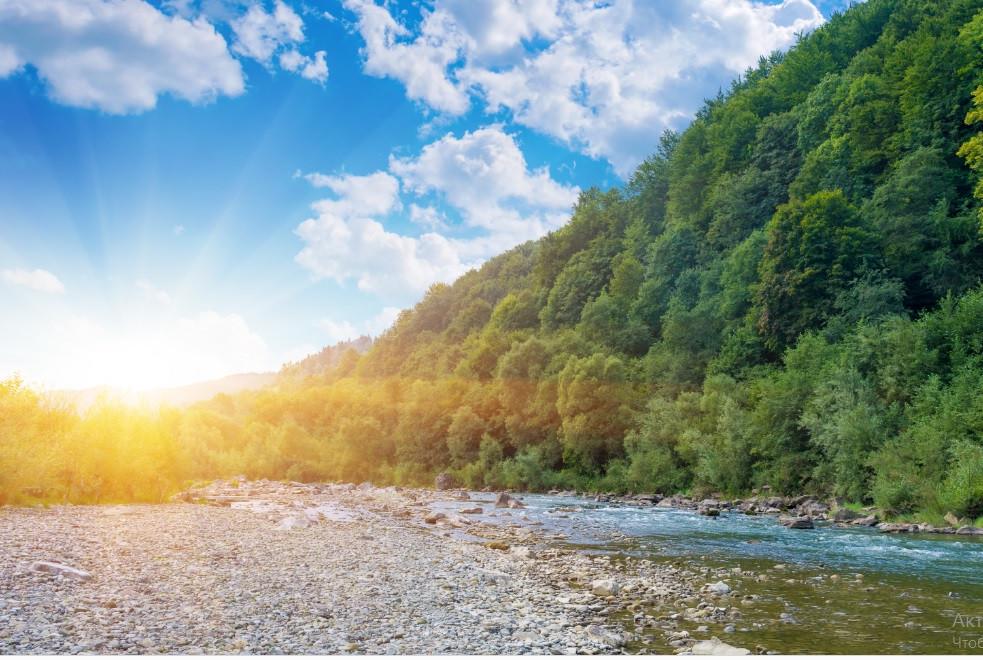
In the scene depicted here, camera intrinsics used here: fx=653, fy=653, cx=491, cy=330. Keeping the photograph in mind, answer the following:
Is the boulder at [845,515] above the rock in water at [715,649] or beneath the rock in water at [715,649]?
beneath

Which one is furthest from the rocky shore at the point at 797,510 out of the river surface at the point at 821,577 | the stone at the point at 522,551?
the stone at the point at 522,551

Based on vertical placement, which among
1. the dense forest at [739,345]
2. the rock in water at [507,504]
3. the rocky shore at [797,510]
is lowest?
the rock in water at [507,504]

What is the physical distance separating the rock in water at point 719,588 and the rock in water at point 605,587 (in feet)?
7.53

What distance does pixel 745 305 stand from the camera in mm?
64375

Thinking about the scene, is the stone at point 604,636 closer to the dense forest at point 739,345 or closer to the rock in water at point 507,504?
the dense forest at point 739,345

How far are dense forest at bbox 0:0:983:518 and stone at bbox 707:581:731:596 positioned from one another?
1932 centimetres

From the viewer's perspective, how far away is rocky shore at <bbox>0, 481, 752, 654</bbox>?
35.1 feet

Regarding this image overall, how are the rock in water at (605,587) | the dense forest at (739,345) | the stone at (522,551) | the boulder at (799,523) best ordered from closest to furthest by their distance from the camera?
the rock in water at (605,587)
the stone at (522,551)
the boulder at (799,523)
the dense forest at (739,345)

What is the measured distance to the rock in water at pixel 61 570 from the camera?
14.0 meters

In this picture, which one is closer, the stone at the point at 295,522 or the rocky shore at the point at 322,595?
the rocky shore at the point at 322,595

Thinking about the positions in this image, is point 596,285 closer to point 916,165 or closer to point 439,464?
point 439,464

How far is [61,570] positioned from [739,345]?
5538cm

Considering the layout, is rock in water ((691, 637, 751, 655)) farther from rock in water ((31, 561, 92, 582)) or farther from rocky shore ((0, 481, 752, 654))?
rock in water ((31, 561, 92, 582))

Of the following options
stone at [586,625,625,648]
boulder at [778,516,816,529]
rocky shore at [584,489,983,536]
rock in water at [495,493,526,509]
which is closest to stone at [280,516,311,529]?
rock in water at [495,493,526,509]
